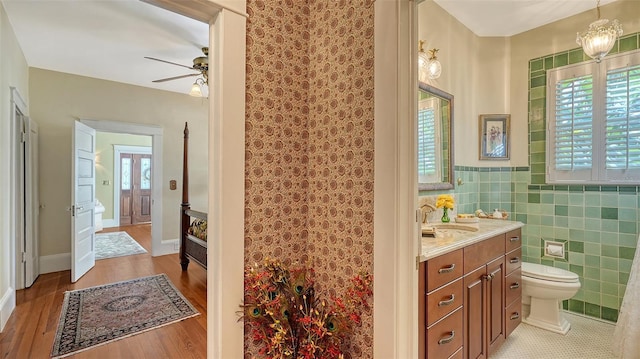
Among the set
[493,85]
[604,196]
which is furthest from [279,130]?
[604,196]

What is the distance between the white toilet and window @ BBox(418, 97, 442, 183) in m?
1.18

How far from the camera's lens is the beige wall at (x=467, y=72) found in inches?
105

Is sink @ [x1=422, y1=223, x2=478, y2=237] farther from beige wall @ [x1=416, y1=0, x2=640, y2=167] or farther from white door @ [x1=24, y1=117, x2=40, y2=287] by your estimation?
white door @ [x1=24, y1=117, x2=40, y2=287]

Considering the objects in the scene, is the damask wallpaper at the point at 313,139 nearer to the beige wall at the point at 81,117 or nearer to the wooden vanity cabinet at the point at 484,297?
the wooden vanity cabinet at the point at 484,297

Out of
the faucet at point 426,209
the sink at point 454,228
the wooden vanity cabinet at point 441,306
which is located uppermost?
the faucet at point 426,209

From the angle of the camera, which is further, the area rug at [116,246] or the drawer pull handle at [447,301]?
the area rug at [116,246]

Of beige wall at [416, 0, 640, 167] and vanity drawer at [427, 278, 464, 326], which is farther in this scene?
beige wall at [416, 0, 640, 167]

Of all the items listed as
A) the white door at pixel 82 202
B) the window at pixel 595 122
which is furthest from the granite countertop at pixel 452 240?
the white door at pixel 82 202

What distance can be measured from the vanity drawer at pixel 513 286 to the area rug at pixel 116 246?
544 cm

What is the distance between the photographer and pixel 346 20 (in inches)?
57.2

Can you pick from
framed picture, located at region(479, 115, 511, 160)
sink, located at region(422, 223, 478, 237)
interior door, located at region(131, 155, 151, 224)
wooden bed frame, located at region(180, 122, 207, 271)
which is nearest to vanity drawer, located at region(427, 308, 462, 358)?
sink, located at region(422, 223, 478, 237)

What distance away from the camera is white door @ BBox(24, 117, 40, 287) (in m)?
3.55

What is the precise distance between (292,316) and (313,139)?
0.89 m

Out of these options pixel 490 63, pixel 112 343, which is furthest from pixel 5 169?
pixel 490 63
